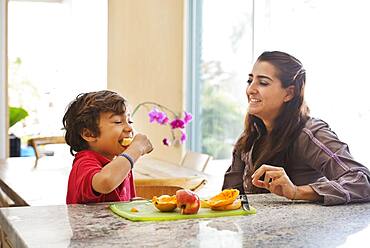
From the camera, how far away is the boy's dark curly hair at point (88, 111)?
194cm

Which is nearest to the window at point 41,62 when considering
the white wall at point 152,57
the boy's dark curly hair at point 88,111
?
A: the white wall at point 152,57

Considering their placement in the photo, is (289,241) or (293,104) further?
(293,104)

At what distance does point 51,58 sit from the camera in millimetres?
→ 8844

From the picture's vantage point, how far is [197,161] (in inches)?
155

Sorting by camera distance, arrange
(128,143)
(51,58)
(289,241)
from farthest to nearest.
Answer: (51,58)
(128,143)
(289,241)

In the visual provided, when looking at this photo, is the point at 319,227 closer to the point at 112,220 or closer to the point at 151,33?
the point at 112,220

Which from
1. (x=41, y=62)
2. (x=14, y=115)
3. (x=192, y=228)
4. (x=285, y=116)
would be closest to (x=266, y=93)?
(x=285, y=116)

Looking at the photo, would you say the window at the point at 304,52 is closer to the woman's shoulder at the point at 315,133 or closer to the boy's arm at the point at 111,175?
the woman's shoulder at the point at 315,133

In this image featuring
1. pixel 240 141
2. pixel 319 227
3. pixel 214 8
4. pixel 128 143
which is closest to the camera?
pixel 319 227

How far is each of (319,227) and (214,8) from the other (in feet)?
13.0

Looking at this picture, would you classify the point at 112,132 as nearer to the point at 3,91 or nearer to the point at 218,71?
the point at 218,71

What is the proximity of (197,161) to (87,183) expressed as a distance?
218cm

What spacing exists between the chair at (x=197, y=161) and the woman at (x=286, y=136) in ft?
5.77

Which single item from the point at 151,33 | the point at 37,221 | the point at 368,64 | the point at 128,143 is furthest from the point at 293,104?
the point at 151,33
